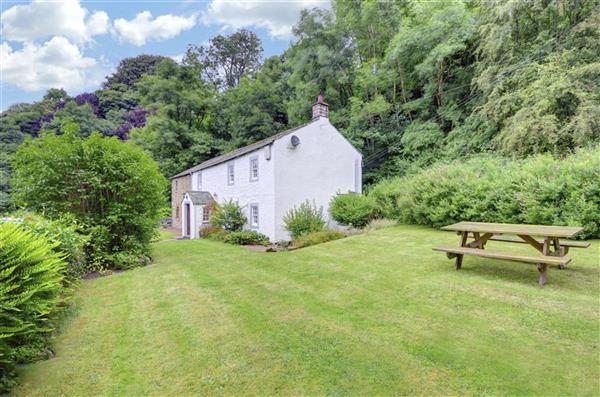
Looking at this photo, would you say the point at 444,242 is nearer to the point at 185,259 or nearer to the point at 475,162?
the point at 475,162

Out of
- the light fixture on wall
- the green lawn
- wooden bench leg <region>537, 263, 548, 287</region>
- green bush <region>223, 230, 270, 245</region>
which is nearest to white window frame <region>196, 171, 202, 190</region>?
green bush <region>223, 230, 270, 245</region>

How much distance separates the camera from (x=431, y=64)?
62.5 ft

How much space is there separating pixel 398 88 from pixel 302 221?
48.3ft

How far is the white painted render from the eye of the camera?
50.5ft

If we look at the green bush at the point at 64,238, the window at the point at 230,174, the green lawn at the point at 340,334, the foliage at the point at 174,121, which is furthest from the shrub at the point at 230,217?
the foliage at the point at 174,121

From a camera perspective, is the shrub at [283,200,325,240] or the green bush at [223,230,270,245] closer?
the shrub at [283,200,325,240]

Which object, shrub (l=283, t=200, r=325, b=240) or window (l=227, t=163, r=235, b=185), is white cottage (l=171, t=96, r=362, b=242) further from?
shrub (l=283, t=200, r=325, b=240)

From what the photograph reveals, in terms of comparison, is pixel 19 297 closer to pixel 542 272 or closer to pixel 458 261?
pixel 458 261

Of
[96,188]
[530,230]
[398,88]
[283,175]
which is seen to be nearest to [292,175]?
[283,175]

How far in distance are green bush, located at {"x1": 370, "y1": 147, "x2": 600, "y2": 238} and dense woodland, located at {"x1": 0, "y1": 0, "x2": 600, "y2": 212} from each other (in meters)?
3.57

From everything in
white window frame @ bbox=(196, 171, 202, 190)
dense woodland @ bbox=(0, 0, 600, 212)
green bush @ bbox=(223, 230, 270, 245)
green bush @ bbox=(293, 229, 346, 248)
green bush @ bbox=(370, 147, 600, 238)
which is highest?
dense woodland @ bbox=(0, 0, 600, 212)

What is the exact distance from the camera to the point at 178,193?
2770 centimetres

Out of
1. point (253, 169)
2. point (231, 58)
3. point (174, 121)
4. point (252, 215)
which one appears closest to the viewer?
point (253, 169)

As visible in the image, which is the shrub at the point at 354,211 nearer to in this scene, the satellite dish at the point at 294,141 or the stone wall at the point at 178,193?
the satellite dish at the point at 294,141
